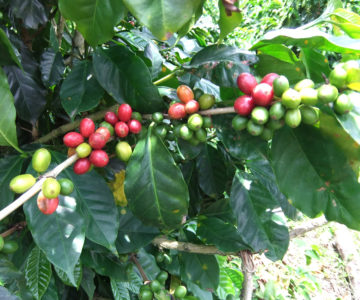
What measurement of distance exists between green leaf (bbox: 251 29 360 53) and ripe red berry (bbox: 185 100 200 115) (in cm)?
20

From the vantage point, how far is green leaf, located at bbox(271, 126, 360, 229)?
58 centimetres

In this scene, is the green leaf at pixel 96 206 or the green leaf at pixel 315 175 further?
the green leaf at pixel 96 206

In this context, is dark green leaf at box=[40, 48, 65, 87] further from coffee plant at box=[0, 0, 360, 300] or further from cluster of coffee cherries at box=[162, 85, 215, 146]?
cluster of coffee cherries at box=[162, 85, 215, 146]

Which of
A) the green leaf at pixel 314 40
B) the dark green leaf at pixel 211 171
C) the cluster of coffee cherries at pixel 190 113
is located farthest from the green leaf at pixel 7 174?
the green leaf at pixel 314 40

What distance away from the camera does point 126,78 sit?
A: 2.46ft

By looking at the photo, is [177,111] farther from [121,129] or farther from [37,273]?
[37,273]

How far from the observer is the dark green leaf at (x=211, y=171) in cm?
106

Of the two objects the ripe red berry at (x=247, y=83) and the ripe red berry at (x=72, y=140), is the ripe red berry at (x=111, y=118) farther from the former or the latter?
the ripe red berry at (x=247, y=83)

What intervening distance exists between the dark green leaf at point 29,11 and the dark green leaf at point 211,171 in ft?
2.11

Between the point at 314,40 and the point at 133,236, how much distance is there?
0.74 m

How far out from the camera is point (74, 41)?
1021 mm

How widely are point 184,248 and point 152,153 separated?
0.39m

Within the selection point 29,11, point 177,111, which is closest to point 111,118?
point 177,111

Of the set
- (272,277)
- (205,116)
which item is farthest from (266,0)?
(205,116)
